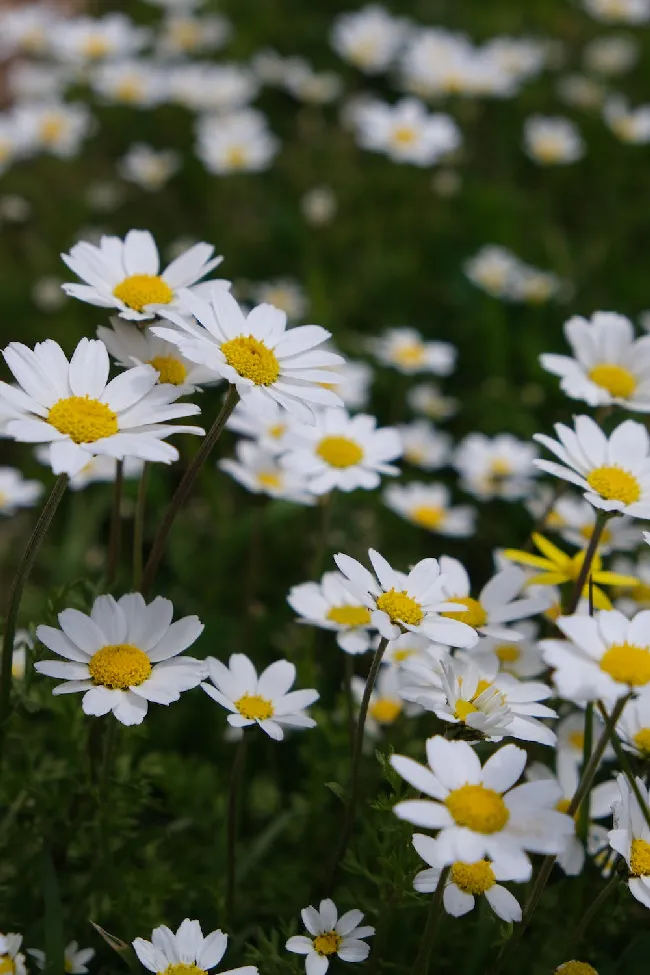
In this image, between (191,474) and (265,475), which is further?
(265,475)

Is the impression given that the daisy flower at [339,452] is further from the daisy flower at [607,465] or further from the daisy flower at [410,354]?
the daisy flower at [410,354]

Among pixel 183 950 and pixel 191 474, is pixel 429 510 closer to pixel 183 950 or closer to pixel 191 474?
pixel 191 474

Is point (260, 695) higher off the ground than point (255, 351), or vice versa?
point (255, 351)

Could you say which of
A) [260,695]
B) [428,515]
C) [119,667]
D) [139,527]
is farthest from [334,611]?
[428,515]

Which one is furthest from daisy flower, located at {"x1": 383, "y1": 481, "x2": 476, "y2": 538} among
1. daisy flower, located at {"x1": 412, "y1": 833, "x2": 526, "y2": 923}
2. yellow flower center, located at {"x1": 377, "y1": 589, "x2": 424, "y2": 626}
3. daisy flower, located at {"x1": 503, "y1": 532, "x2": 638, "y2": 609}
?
daisy flower, located at {"x1": 412, "y1": 833, "x2": 526, "y2": 923}

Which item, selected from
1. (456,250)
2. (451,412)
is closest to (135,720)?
(451,412)

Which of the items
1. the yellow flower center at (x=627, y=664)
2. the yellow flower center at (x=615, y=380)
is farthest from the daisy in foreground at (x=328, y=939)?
the yellow flower center at (x=615, y=380)

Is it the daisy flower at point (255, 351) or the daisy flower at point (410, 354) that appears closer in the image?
the daisy flower at point (255, 351)
